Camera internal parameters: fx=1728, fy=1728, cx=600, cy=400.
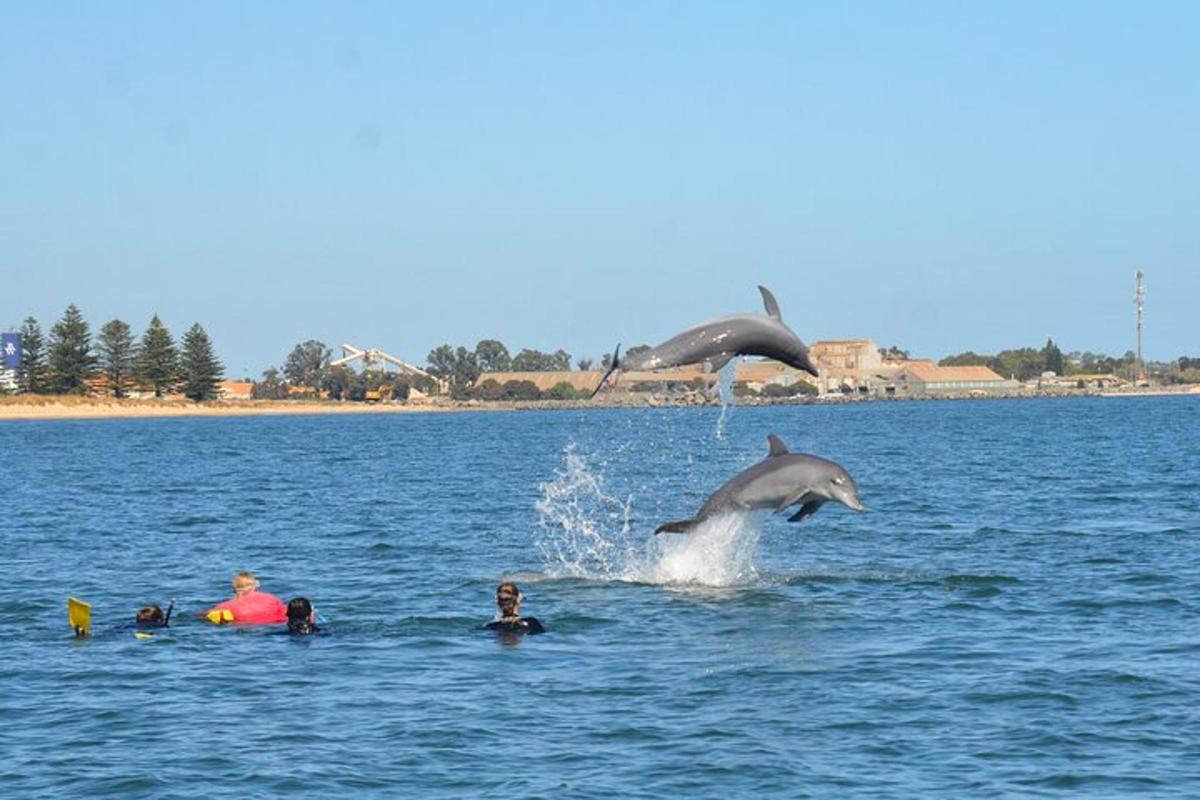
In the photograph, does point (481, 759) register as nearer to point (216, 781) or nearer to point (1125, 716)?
point (216, 781)

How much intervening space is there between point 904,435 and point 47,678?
117164mm

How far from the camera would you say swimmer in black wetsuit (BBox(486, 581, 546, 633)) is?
26.6 metres

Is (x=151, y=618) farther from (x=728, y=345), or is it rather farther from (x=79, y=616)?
(x=728, y=345)

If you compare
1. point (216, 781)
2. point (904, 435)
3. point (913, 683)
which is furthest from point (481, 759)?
point (904, 435)

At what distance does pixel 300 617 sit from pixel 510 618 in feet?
10.7

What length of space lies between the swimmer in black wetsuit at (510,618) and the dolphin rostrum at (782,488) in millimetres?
2444

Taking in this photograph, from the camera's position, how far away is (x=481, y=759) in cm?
1914

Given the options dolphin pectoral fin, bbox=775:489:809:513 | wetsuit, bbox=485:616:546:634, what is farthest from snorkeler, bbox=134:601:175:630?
dolphin pectoral fin, bbox=775:489:809:513

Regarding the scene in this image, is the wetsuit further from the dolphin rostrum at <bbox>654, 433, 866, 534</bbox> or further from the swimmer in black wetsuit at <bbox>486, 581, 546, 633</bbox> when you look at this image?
the dolphin rostrum at <bbox>654, 433, 866, 534</bbox>

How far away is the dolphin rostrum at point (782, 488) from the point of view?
26.7 m

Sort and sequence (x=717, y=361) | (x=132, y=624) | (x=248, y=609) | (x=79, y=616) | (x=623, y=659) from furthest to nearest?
(x=132, y=624)
(x=248, y=609)
(x=79, y=616)
(x=717, y=361)
(x=623, y=659)

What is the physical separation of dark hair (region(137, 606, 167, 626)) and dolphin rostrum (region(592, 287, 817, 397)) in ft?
30.3

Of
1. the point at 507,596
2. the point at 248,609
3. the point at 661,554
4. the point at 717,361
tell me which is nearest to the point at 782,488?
the point at 717,361

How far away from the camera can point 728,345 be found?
2503 cm
